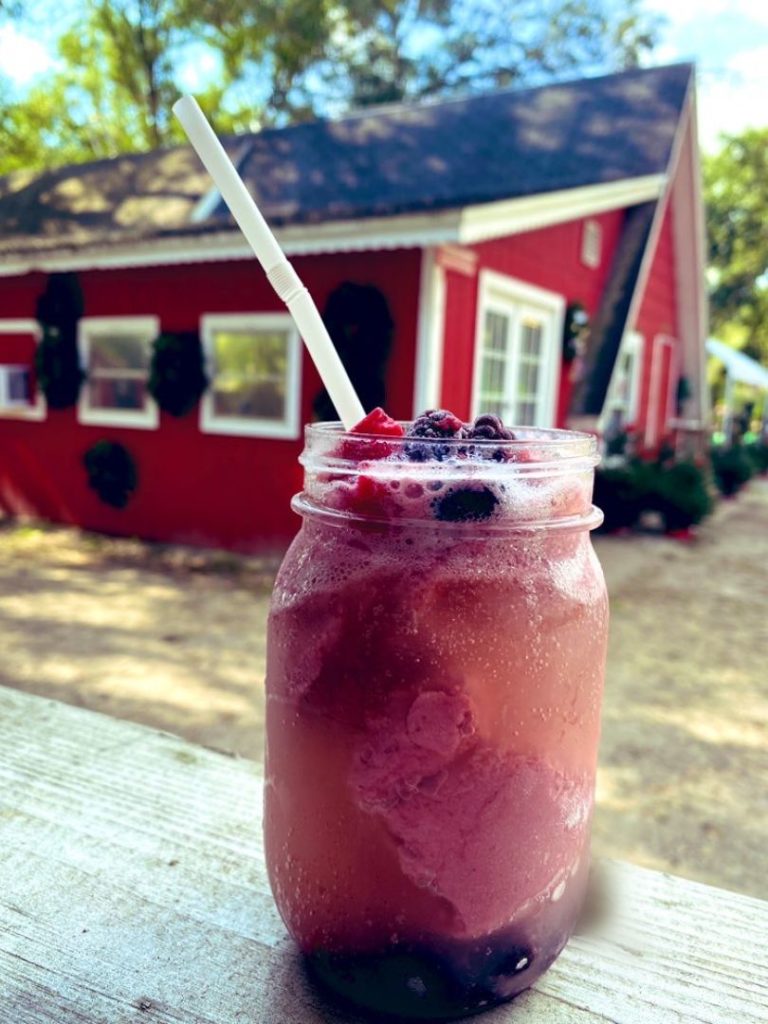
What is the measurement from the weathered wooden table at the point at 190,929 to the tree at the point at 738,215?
28.1 m

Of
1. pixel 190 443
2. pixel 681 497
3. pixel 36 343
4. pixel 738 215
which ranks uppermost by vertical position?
pixel 738 215

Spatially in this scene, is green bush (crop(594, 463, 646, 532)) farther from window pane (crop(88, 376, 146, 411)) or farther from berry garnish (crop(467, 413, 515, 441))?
berry garnish (crop(467, 413, 515, 441))

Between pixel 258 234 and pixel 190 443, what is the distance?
7.40 m

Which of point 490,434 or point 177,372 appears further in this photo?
point 177,372

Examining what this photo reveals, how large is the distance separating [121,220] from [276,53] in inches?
438

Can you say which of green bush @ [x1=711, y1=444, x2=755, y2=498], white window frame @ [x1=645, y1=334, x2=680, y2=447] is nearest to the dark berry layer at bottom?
white window frame @ [x1=645, y1=334, x2=680, y2=447]

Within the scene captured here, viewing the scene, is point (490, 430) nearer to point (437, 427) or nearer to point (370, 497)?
point (437, 427)

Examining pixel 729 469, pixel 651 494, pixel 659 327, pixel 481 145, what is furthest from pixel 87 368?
pixel 729 469

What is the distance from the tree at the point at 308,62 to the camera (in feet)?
59.2

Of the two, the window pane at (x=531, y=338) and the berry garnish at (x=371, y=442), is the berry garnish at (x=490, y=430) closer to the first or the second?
the berry garnish at (x=371, y=442)

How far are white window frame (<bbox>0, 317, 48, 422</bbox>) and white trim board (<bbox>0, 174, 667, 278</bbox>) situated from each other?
57 cm

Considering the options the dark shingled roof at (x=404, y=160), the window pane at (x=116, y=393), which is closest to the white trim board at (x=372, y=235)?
the dark shingled roof at (x=404, y=160)

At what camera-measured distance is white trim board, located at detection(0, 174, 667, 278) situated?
225 inches

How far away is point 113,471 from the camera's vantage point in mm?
8344
